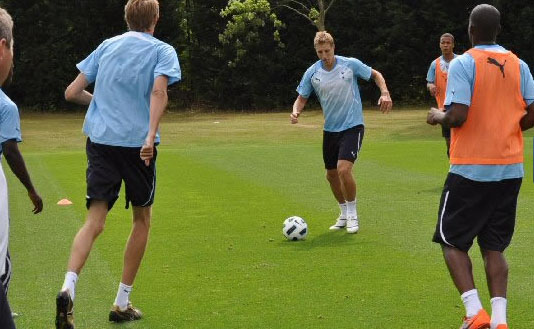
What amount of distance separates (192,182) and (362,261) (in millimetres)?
9056

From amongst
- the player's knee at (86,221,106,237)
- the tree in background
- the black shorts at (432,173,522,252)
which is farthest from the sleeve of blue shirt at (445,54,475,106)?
the tree in background

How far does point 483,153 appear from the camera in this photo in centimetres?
652

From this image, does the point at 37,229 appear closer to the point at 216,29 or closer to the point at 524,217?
the point at 524,217

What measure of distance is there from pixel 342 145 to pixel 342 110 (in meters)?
0.42

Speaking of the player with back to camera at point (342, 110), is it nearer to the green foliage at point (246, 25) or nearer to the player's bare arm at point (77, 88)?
the player's bare arm at point (77, 88)

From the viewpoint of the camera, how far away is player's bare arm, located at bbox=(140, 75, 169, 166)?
693 centimetres

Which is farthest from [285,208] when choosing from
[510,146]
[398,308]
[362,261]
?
[510,146]

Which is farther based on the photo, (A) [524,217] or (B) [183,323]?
(A) [524,217]

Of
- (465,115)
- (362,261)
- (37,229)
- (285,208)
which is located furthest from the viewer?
(285,208)

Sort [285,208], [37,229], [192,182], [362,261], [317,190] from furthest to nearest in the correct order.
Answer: [192,182], [317,190], [285,208], [37,229], [362,261]

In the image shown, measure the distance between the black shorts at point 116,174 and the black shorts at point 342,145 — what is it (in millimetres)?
4715

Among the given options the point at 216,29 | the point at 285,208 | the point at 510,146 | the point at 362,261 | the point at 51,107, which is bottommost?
the point at 51,107

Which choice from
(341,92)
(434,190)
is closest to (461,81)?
(341,92)

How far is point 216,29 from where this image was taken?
5672 cm
